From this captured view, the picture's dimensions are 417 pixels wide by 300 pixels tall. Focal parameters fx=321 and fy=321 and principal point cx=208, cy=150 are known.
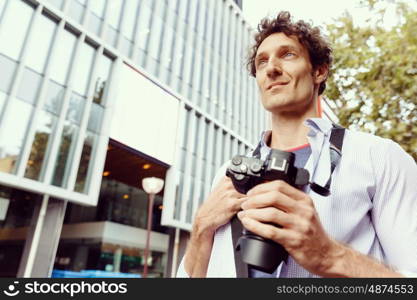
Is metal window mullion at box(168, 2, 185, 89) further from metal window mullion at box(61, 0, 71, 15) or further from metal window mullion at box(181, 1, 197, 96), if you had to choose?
metal window mullion at box(61, 0, 71, 15)

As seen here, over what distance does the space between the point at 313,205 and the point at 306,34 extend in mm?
1215

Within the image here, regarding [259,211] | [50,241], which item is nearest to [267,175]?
[259,211]

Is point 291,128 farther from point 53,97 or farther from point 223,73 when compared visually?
point 223,73

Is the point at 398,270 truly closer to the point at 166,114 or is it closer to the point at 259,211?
the point at 259,211

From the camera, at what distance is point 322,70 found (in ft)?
6.25

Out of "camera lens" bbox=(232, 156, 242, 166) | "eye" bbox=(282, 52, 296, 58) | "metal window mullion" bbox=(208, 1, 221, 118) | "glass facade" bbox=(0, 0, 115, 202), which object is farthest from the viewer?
"metal window mullion" bbox=(208, 1, 221, 118)

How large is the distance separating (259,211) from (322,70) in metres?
1.30

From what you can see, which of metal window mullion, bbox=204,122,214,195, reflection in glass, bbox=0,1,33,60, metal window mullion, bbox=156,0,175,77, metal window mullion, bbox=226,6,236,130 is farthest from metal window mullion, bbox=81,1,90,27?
metal window mullion, bbox=226,6,236,130

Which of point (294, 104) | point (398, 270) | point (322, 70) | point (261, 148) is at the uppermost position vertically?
point (322, 70)

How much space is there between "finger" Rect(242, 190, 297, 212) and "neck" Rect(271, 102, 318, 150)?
2.49 ft

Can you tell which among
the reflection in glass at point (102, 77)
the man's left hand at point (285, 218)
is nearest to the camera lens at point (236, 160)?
the man's left hand at point (285, 218)

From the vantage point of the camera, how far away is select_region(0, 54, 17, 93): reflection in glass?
11.5m

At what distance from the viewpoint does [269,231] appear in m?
0.91

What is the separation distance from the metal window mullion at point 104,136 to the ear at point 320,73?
1377cm
